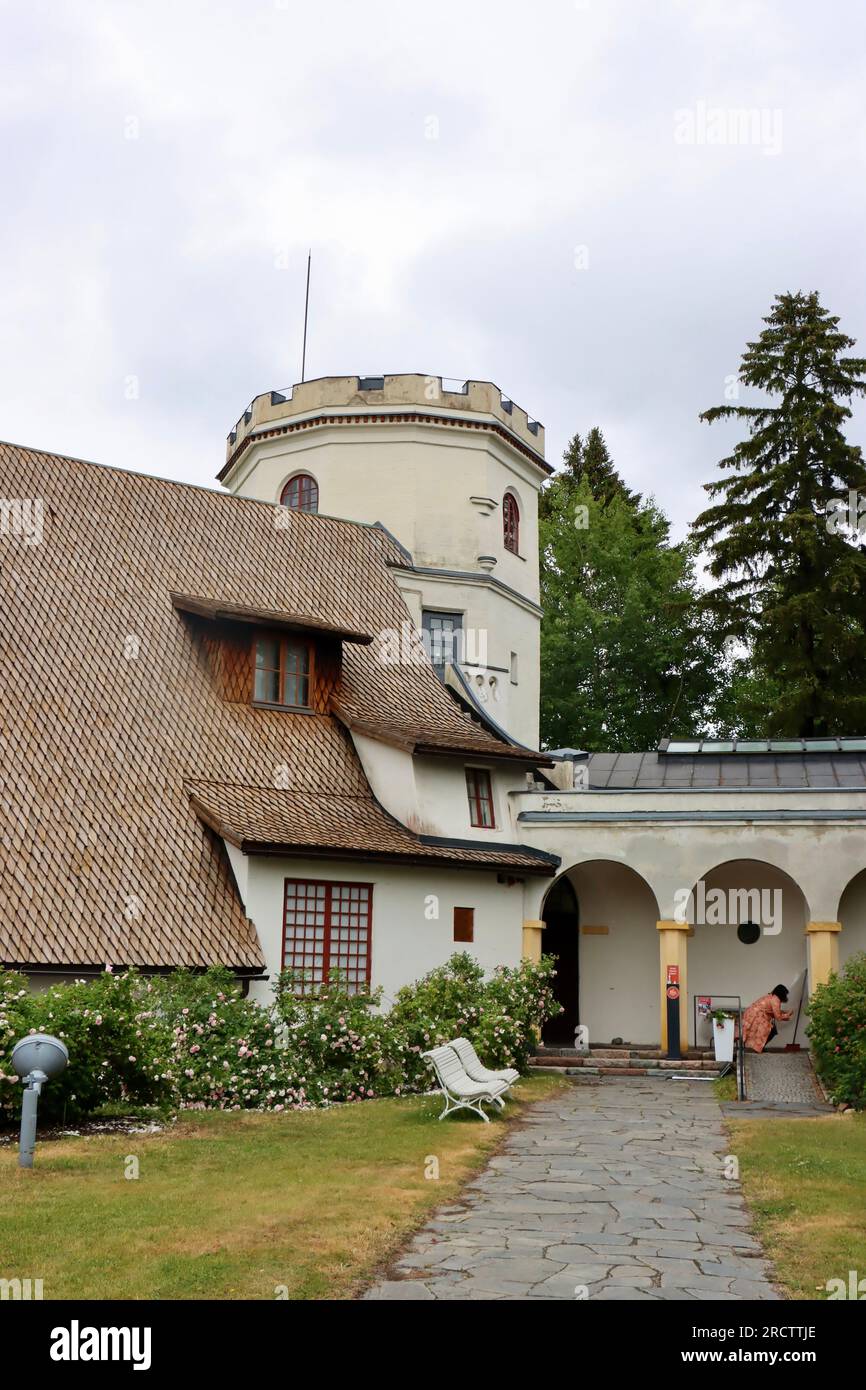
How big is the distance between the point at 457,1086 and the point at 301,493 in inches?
676

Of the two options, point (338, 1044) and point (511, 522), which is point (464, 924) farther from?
point (511, 522)

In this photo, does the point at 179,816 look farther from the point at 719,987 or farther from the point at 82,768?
the point at 719,987

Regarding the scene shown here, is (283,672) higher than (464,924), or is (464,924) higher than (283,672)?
(283,672)

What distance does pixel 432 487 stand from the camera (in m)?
28.4

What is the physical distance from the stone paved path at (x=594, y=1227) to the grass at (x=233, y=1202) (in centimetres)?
34

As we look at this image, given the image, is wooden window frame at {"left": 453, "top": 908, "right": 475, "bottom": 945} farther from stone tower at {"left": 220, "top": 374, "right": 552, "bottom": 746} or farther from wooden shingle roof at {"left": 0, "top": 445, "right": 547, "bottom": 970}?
stone tower at {"left": 220, "top": 374, "right": 552, "bottom": 746}

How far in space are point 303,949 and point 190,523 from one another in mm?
8821

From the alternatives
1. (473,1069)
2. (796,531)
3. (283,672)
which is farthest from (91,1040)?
(796,531)

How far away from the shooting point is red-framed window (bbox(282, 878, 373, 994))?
19500mm

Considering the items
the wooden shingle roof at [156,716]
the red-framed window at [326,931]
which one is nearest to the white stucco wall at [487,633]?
the wooden shingle roof at [156,716]

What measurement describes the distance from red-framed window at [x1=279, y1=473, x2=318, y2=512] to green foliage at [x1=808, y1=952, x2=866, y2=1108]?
50.9 feet

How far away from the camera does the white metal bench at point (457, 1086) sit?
14.8 m

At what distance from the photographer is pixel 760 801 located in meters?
23.4
